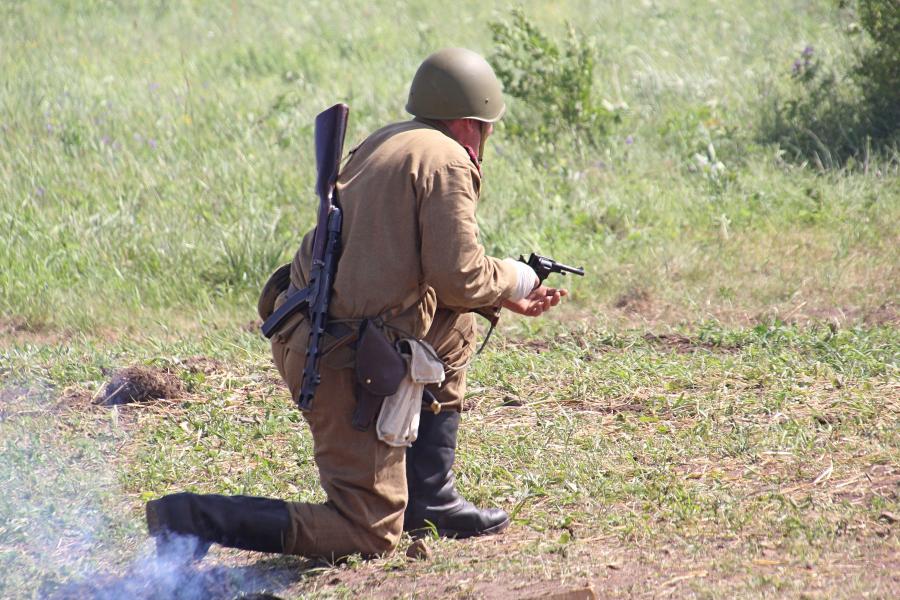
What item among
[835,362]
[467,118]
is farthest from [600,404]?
[467,118]

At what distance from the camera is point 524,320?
6441 mm

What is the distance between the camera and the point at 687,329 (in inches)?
241

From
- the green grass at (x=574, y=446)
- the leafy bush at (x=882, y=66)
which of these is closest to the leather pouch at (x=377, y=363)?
the green grass at (x=574, y=446)

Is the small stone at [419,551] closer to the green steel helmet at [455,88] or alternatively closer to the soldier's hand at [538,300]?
the soldier's hand at [538,300]

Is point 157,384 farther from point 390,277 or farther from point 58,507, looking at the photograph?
point 390,277

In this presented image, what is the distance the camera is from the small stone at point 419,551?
3.69 metres

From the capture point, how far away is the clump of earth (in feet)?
17.7

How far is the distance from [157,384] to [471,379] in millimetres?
1507

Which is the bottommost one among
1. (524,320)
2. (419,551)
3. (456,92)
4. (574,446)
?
(524,320)

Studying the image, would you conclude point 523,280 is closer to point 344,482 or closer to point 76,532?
point 344,482

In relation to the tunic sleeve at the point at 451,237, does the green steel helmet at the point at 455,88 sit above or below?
above

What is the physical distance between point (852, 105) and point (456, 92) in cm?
617

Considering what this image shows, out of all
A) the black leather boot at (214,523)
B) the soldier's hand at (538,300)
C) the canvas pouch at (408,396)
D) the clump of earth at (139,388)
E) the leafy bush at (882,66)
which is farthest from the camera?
the leafy bush at (882,66)

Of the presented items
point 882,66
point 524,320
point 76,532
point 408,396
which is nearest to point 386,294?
point 408,396
